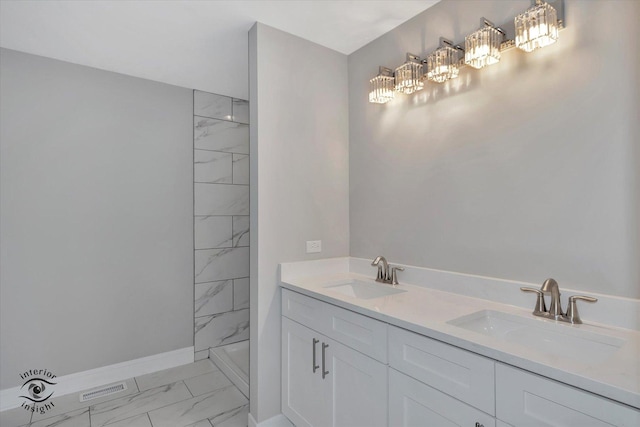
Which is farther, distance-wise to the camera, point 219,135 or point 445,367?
point 219,135

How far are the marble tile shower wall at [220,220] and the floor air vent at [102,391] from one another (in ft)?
2.09

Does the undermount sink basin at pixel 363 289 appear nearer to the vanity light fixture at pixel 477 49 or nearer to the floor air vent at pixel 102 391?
the vanity light fixture at pixel 477 49

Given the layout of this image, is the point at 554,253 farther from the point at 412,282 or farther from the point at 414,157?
the point at 414,157

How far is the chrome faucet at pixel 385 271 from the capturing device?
2.06 metres

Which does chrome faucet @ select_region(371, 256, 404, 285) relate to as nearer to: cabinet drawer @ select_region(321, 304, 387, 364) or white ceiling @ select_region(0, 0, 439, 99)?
cabinet drawer @ select_region(321, 304, 387, 364)

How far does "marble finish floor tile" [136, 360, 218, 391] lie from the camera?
2.66 meters

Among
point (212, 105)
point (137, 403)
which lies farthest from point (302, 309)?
point (212, 105)

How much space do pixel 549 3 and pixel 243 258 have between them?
297 cm

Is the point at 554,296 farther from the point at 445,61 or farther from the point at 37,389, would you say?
the point at 37,389

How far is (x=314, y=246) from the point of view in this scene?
2322 millimetres

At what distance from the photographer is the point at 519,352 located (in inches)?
39.8

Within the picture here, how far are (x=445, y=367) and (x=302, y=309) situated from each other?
36.8 inches

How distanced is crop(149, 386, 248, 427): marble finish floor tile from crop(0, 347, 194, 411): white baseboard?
0.63 m
